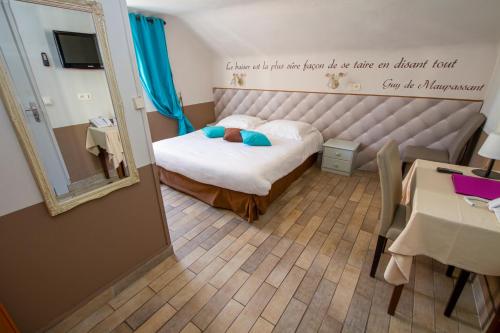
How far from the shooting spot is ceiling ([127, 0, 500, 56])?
2188 millimetres

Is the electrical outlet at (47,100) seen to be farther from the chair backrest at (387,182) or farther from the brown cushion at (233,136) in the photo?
the brown cushion at (233,136)

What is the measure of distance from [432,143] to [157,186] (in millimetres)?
3244

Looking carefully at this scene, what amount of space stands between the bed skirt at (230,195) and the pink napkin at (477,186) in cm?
150

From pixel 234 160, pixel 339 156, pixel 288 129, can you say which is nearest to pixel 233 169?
pixel 234 160

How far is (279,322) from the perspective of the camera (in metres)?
1.42

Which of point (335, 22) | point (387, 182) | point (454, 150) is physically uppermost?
point (335, 22)

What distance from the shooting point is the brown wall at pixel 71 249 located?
118cm

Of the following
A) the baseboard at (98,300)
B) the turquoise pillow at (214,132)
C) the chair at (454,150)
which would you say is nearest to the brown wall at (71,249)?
the baseboard at (98,300)

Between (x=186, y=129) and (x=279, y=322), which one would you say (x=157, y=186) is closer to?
(x=279, y=322)

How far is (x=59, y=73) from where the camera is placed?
51.6 inches

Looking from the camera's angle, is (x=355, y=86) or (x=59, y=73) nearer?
(x=59, y=73)

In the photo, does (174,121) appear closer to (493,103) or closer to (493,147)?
(493,147)

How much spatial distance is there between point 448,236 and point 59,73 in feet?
7.47

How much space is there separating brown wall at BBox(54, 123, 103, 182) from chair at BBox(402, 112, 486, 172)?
308 cm
